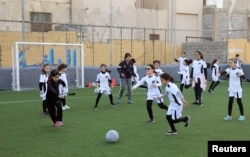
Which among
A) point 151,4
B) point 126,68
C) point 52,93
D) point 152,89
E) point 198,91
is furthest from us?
point 151,4

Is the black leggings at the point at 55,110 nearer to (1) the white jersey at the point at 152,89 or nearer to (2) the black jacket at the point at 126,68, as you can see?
(1) the white jersey at the point at 152,89

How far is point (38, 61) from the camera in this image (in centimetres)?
2273

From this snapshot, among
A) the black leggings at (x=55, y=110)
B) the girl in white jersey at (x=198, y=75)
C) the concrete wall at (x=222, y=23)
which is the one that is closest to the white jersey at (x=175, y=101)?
the black leggings at (x=55, y=110)

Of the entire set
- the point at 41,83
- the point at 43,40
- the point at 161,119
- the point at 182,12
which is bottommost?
the point at 161,119

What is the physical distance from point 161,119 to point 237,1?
27095 millimetres

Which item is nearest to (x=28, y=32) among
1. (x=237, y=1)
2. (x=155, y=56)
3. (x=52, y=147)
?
(x=155, y=56)

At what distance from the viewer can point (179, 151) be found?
7090 millimetres

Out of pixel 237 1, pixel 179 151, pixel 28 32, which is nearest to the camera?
pixel 179 151

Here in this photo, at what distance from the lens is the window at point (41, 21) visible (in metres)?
24.4

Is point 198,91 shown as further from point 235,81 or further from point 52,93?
point 52,93

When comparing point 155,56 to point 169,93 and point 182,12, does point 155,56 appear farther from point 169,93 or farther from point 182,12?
point 169,93

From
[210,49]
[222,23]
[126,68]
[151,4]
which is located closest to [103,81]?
[126,68]

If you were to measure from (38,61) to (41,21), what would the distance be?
455cm

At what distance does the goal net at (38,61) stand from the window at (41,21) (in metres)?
1.75
